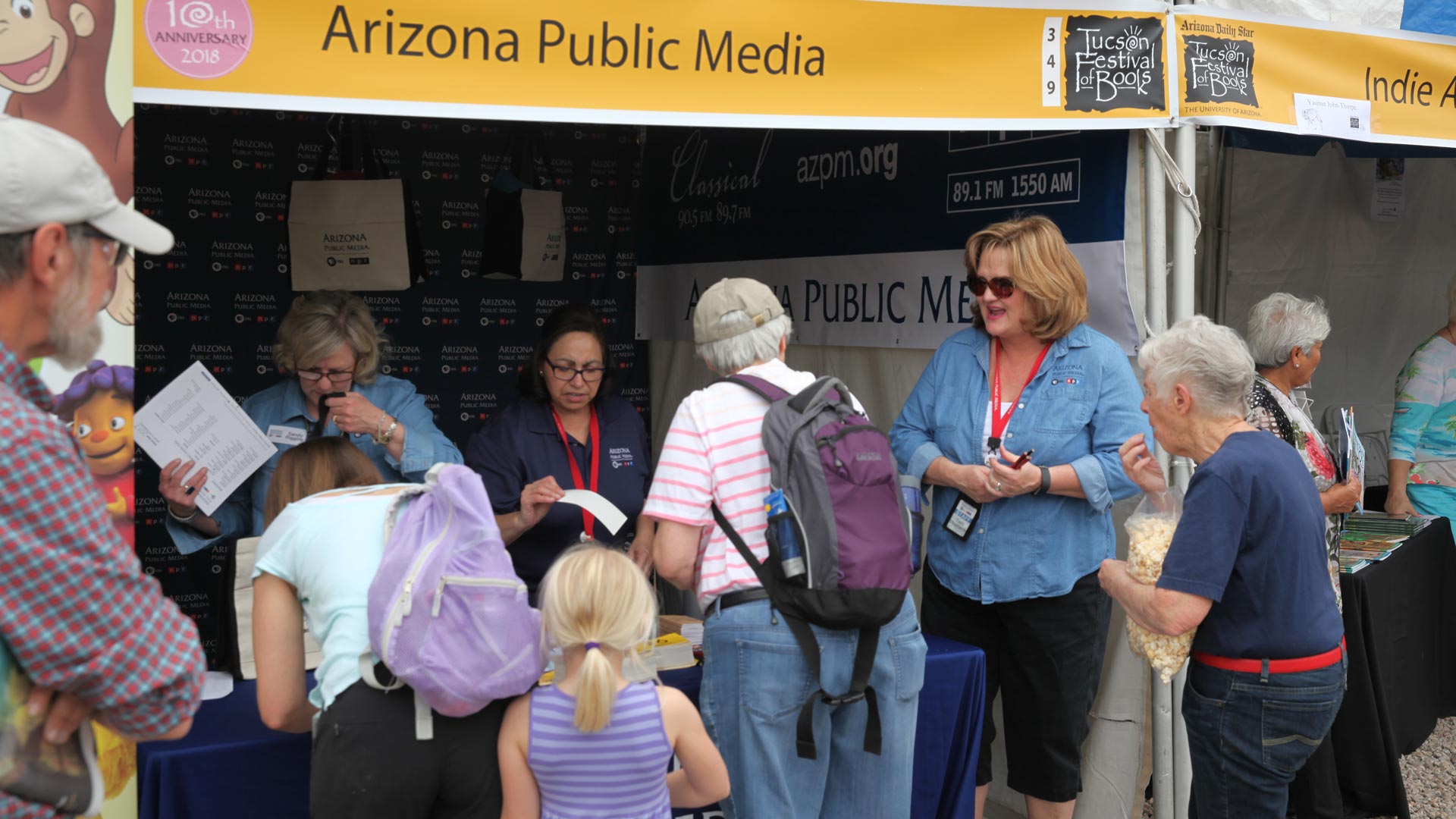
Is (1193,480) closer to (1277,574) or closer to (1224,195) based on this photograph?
(1277,574)

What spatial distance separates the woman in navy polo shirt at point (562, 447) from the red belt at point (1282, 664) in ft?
4.49

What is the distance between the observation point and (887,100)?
279 centimetres

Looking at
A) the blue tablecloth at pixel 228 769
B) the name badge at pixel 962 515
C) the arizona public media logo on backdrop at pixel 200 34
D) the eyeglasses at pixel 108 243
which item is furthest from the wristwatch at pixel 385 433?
the eyeglasses at pixel 108 243

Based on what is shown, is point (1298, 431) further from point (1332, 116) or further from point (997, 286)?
point (997, 286)

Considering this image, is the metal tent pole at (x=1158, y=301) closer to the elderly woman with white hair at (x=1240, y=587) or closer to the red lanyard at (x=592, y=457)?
the elderly woman with white hair at (x=1240, y=587)

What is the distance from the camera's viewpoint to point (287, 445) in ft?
10.3

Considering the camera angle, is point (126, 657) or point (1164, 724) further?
point (1164, 724)

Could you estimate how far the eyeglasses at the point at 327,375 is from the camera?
3.14m

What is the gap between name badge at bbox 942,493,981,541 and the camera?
2.89 meters

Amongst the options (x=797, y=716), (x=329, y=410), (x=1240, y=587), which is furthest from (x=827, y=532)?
(x=329, y=410)

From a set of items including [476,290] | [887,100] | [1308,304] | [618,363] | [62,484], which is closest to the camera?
[62,484]

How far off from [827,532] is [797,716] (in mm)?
360

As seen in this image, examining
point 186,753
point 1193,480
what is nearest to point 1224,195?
point 1193,480

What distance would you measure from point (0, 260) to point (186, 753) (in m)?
1.19
